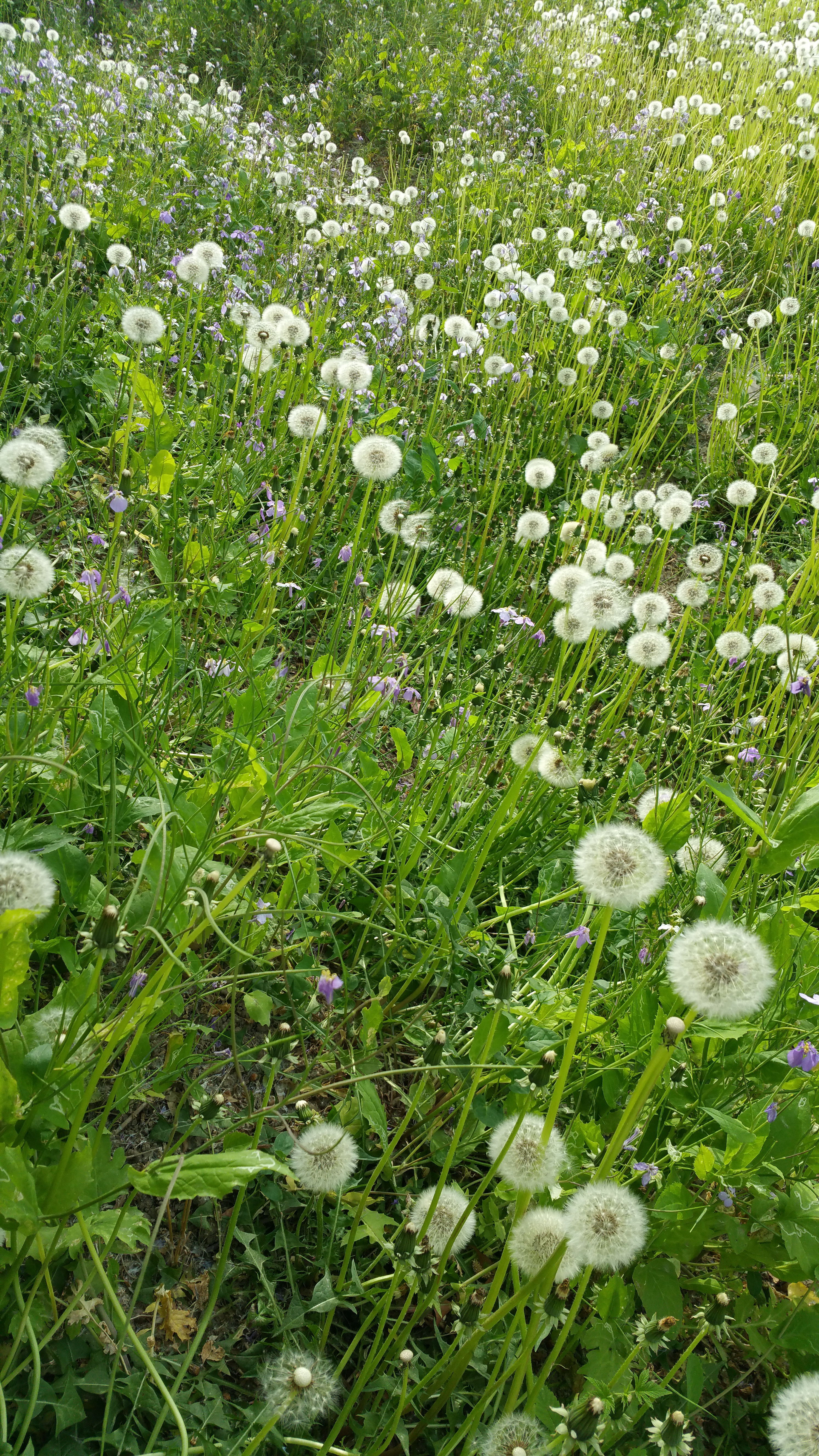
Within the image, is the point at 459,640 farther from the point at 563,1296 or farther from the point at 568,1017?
the point at 563,1296

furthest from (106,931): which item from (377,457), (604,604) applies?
(377,457)

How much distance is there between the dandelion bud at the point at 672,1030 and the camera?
1.05 meters

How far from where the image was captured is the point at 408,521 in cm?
230

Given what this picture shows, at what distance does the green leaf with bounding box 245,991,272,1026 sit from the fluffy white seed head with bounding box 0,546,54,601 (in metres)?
0.80

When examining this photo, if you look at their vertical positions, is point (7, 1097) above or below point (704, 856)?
below

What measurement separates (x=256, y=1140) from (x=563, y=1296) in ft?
1.49

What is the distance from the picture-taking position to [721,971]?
117cm

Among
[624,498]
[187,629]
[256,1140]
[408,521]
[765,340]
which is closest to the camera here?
[256,1140]

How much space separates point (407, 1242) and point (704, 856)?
1190 mm

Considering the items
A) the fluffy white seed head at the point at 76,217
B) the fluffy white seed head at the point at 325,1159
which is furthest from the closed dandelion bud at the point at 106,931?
the fluffy white seed head at the point at 76,217

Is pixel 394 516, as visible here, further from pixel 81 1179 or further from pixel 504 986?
pixel 81 1179

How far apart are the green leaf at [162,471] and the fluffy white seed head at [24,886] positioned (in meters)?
1.57

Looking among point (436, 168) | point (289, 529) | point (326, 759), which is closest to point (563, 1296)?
point (326, 759)

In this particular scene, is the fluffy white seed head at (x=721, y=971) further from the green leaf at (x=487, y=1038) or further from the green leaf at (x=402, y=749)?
the green leaf at (x=402, y=749)
